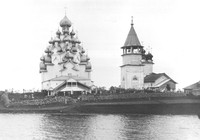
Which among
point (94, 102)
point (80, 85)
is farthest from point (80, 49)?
point (94, 102)

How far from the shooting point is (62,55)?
8688 cm

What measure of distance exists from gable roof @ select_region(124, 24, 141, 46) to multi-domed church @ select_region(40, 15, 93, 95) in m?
11.6

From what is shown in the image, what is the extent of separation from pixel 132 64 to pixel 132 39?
15.0 ft

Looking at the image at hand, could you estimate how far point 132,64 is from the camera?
77500 millimetres

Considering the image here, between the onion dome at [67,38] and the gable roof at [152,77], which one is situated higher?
the onion dome at [67,38]

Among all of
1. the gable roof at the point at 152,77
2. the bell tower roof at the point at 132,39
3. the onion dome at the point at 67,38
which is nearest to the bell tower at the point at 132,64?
the bell tower roof at the point at 132,39

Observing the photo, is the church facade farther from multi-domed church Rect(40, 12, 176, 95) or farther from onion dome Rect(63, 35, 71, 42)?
onion dome Rect(63, 35, 71, 42)

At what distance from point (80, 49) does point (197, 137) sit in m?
58.9

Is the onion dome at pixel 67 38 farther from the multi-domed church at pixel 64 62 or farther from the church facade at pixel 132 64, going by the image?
the church facade at pixel 132 64

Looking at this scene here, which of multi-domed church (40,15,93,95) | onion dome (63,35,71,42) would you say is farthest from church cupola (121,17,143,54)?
onion dome (63,35,71,42)

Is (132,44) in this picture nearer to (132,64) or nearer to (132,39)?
(132,39)

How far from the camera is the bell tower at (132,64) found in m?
77.5

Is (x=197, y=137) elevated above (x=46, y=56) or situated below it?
below

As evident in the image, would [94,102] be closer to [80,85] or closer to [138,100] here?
[138,100]
